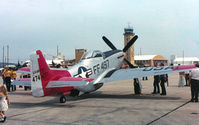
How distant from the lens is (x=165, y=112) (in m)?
6.78

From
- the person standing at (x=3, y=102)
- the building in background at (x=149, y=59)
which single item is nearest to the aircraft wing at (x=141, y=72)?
the person standing at (x=3, y=102)

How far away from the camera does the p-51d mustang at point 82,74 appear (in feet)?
26.5

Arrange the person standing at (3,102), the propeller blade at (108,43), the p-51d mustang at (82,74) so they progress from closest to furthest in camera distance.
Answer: the person standing at (3,102), the p-51d mustang at (82,74), the propeller blade at (108,43)

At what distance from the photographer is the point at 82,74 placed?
9.77 m

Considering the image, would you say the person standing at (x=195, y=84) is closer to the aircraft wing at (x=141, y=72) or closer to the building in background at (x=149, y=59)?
the aircraft wing at (x=141, y=72)

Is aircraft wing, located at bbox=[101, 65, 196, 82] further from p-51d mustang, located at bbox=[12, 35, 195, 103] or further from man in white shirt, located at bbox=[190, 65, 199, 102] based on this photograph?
man in white shirt, located at bbox=[190, 65, 199, 102]

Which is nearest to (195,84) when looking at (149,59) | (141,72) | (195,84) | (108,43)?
(195,84)

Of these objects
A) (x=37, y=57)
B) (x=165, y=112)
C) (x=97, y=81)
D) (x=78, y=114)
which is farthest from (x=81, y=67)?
(x=165, y=112)

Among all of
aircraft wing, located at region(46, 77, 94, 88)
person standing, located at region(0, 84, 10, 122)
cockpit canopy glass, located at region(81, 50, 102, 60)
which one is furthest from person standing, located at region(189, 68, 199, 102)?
person standing, located at region(0, 84, 10, 122)

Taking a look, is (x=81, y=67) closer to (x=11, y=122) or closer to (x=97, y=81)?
(x=97, y=81)

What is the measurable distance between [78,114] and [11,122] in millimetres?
1906

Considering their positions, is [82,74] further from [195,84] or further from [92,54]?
[195,84]

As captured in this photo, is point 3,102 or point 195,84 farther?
point 195,84

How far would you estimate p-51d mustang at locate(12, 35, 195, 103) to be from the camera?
8078mm
